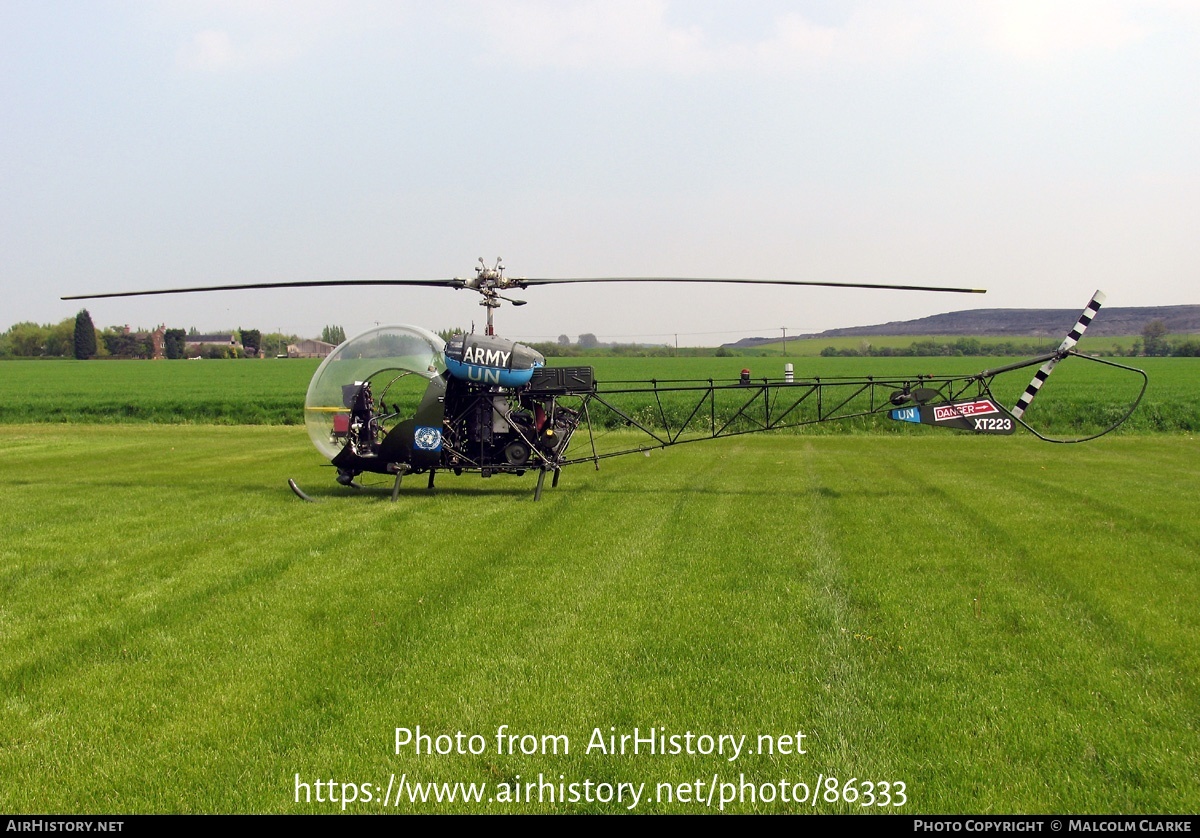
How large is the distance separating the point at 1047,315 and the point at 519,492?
338 feet

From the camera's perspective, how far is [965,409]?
12102 mm

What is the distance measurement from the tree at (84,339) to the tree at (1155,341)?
364 ft

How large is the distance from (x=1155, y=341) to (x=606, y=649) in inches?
3095

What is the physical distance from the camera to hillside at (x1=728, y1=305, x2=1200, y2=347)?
79.4 meters

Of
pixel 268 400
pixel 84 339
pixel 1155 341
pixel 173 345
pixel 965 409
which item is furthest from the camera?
pixel 84 339

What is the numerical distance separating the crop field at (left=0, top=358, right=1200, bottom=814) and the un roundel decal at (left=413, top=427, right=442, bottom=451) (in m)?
0.89

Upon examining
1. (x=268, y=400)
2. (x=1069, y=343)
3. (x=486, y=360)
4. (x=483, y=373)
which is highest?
(x=1069, y=343)

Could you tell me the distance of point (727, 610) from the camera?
266 inches

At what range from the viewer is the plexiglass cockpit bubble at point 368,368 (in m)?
12.4

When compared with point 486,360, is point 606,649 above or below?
below

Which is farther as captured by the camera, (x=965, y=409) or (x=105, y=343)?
(x=105, y=343)

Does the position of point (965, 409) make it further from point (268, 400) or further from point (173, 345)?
point (173, 345)

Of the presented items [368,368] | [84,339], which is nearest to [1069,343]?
[368,368]

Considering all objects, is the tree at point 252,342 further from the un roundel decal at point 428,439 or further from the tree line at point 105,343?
the un roundel decal at point 428,439
